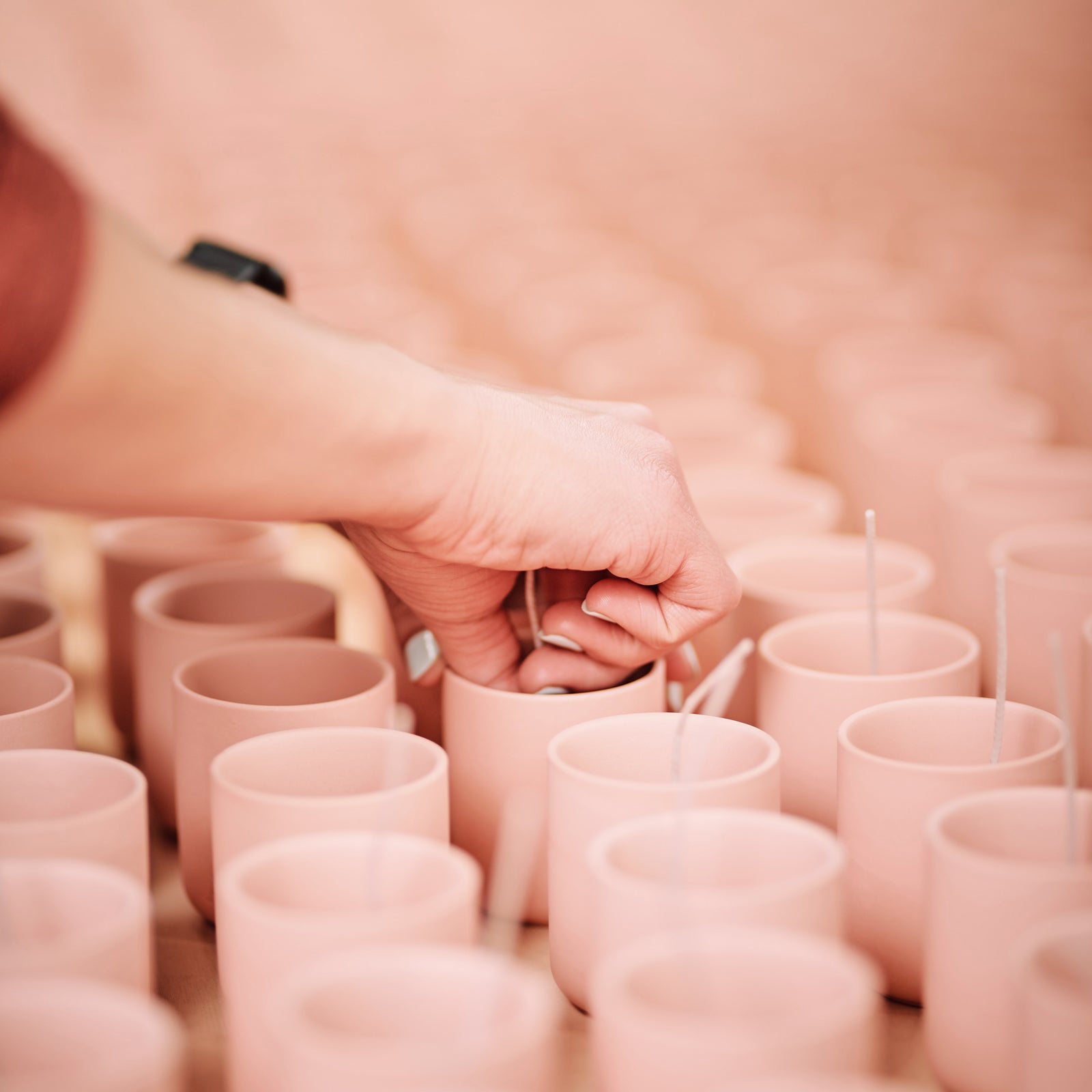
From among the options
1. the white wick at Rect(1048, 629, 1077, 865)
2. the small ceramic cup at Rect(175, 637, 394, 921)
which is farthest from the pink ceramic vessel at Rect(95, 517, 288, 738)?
the white wick at Rect(1048, 629, 1077, 865)

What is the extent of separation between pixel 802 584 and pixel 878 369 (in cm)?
71

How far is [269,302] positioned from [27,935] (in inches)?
13.9

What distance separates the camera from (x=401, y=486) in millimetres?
807

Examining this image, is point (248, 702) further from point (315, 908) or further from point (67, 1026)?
point (67, 1026)

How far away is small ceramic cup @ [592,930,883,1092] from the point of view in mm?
521

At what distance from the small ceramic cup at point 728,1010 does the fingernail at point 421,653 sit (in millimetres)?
456

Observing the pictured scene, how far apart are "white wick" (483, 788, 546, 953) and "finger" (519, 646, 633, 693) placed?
0.08m

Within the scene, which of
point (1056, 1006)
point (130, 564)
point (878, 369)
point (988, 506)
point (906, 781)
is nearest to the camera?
point (1056, 1006)

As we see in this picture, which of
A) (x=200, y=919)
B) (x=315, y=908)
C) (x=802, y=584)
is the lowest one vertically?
(x=200, y=919)

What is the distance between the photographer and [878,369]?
6.14ft

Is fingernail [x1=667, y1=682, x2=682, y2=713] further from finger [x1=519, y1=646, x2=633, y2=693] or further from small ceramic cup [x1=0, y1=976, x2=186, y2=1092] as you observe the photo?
small ceramic cup [x1=0, y1=976, x2=186, y2=1092]

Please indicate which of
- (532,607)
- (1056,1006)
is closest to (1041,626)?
(532,607)

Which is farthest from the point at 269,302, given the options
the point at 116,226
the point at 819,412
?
the point at 819,412

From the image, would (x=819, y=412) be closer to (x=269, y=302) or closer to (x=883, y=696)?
(x=883, y=696)
